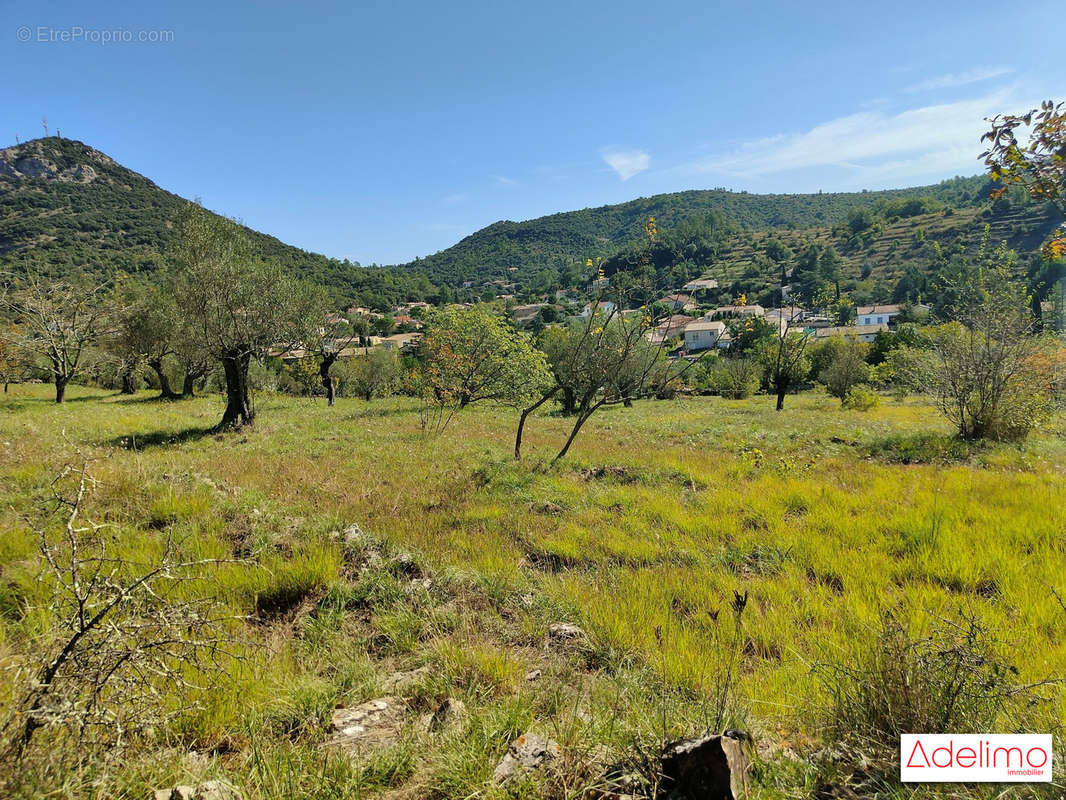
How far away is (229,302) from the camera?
48.1 feet

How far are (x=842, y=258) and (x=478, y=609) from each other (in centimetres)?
14021

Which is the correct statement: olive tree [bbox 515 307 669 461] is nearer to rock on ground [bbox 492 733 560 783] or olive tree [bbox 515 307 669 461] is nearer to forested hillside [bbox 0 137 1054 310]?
forested hillside [bbox 0 137 1054 310]

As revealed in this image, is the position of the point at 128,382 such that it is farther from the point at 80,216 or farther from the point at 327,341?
the point at 80,216

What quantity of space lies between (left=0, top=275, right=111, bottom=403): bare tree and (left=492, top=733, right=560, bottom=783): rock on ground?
32.0 metres

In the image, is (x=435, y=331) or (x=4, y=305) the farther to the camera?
(x=435, y=331)

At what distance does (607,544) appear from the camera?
584cm

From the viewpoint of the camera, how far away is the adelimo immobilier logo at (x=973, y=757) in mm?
2072

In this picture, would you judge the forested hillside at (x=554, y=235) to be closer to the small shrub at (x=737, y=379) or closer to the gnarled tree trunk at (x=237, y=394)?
the small shrub at (x=737, y=379)

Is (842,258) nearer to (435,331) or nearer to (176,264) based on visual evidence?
(435,331)

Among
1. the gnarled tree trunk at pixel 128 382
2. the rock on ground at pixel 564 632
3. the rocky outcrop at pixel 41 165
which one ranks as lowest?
the rock on ground at pixel 564 632

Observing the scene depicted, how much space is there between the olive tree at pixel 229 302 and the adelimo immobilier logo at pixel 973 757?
17665 mm

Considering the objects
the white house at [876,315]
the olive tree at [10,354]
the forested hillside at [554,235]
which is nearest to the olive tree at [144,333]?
the olive tree at [10,354]

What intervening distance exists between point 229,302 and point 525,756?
16.9 metres

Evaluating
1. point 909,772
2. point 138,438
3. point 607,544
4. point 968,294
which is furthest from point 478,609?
point 968,294
